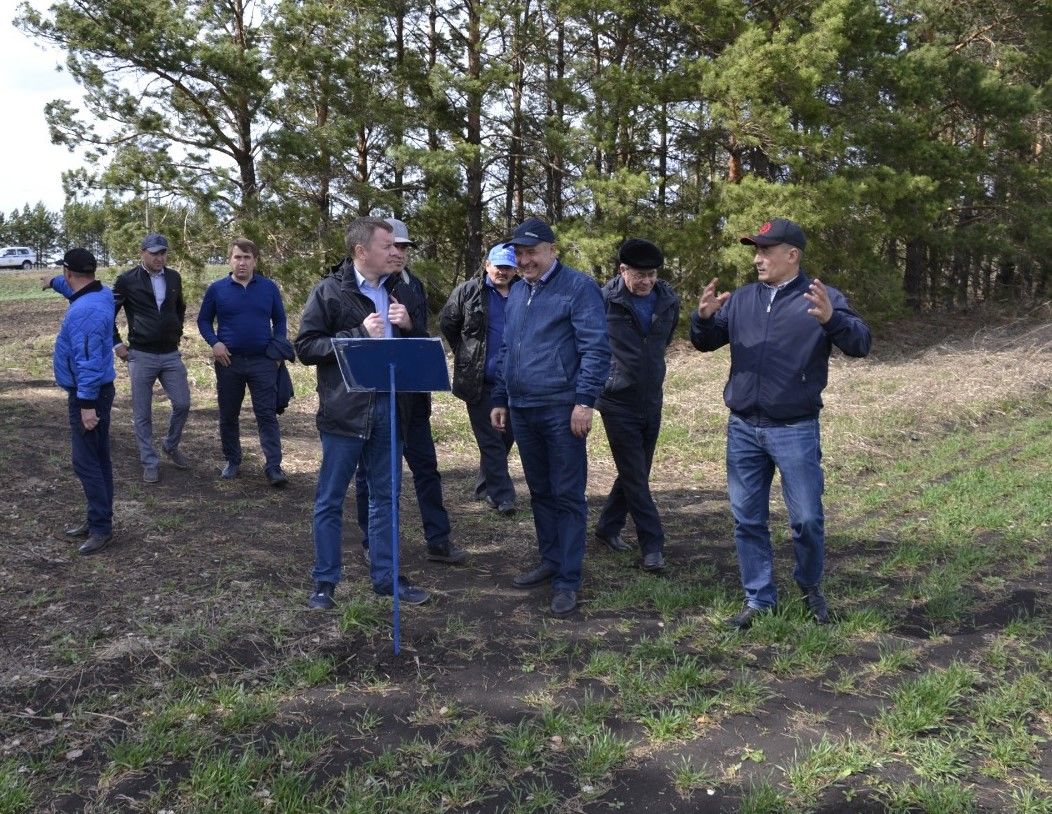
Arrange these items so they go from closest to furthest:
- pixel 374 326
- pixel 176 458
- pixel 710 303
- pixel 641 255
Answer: pixel 374 326
pixel 710 303
pixel 641 255
pixel 176 458

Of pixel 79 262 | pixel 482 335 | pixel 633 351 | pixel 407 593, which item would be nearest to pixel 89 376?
pixel 79 262

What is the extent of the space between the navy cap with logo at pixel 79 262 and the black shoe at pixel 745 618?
443 centimetres

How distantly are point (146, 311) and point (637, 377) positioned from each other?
430cm

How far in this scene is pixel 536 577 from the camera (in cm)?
544

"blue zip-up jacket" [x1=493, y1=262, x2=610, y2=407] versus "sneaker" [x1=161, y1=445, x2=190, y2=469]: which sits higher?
"blue zip-up jacket" [x1=493, y1=262, x2=610, y2=407]

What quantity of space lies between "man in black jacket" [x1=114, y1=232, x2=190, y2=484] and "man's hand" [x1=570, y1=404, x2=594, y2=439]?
428 cm

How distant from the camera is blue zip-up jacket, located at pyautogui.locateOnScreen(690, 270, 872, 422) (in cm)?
445

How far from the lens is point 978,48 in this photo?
24.7 metres

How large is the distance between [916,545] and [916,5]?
21.0 m

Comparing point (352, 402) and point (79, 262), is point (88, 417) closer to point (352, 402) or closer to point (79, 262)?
point (79, 262)

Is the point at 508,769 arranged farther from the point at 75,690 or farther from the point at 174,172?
the point at 174,172

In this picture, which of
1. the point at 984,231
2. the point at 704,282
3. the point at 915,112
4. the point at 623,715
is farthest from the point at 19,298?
the point at 623,715

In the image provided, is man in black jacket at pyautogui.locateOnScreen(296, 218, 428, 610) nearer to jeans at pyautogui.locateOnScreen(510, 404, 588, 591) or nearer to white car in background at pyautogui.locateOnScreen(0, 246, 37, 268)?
jeans at pyautogui.locateOnScreen(510, 404, 588, 591)

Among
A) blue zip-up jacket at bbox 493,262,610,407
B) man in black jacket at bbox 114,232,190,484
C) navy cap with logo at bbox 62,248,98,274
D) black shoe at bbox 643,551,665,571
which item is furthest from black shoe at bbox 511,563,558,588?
man in black jacket at bbox 114,232,190,484
